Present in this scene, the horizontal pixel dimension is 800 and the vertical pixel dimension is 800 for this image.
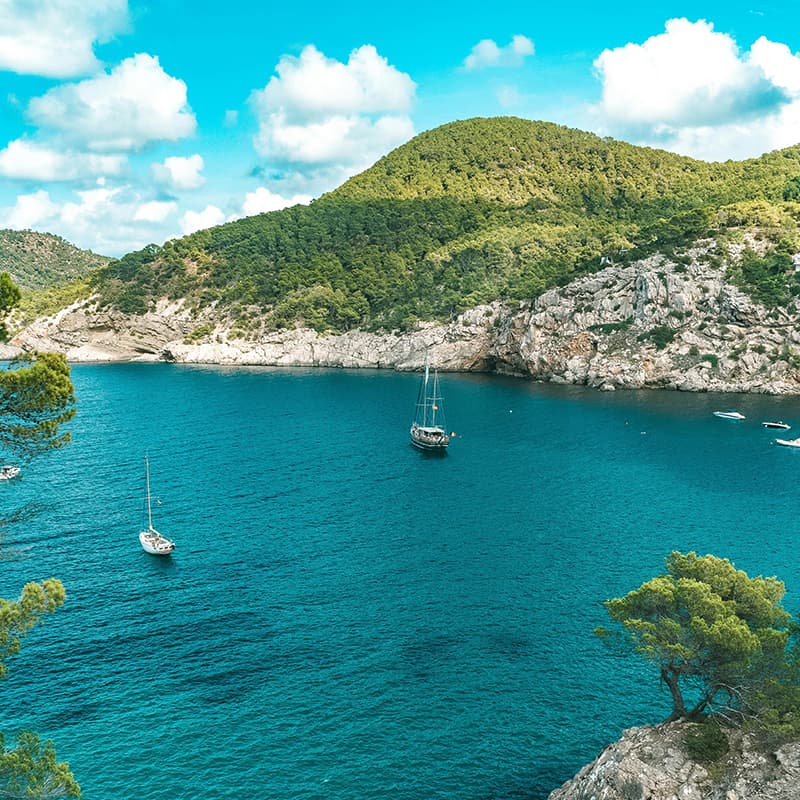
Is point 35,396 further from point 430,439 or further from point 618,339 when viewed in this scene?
point 618,339

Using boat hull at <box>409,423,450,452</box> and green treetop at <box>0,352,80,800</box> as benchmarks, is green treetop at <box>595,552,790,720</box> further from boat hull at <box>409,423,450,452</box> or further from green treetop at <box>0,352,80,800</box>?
boat hull at <box>409,423,450,452</box>

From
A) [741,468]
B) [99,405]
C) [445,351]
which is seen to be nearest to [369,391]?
[445,351]

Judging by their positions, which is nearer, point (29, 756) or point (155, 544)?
point (29, 756)

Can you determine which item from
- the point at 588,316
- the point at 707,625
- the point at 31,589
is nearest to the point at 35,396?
the point at 31,589

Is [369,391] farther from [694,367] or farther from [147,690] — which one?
[147,690]

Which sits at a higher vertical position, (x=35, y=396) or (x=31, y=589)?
(x=35, y=396)

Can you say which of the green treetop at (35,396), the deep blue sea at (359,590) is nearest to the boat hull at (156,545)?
the deep blue sea at (359,590)

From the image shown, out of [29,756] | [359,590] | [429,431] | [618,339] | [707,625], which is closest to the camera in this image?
[29,756]

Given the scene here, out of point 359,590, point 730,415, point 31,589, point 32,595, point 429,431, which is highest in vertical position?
point 730,415
